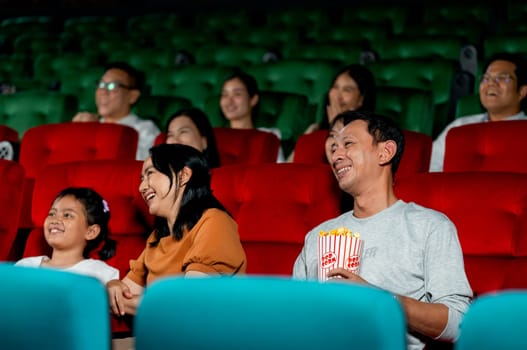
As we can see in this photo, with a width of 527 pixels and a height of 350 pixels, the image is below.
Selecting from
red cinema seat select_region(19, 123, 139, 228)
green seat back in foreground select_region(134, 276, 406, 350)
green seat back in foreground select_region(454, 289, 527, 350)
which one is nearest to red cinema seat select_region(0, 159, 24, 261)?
red cinema seat select_region(19, 123, 139, 228)

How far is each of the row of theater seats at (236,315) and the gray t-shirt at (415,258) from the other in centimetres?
69

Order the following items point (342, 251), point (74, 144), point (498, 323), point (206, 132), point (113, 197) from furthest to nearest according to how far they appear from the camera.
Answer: point (74, 144)
point (206, 132)
point (113, 197)
point (342, 251)
point (498, 323)

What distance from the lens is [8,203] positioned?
2.46 meters

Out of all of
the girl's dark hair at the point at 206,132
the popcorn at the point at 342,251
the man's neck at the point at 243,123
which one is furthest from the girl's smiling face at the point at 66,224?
the man's neck at the point at 243,123

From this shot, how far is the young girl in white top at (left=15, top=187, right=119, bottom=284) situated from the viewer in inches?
90.4

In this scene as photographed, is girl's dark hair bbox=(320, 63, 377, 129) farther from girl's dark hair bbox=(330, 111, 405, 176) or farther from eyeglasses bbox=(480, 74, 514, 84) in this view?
girl's dark hair bbox=(330, 111, 405, 176)

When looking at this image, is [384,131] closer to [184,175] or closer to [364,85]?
[184,175]

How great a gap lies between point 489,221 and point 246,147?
1.18 m

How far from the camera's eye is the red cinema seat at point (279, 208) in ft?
7.10

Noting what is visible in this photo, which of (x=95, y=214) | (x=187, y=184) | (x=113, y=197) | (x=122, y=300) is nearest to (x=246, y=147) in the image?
(x=113, y=197)

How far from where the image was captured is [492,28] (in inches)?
209

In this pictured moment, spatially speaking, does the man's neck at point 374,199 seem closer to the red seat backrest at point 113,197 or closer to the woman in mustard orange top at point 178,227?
the woman in mustard orange top at point 178,227

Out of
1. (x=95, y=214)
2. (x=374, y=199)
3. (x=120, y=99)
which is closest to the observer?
(x=374, y=199)

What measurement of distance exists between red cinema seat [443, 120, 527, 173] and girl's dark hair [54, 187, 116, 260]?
2.75 feet
